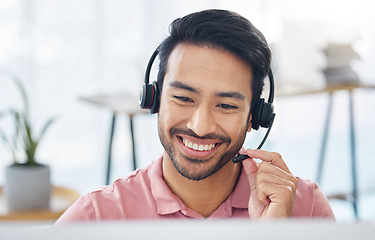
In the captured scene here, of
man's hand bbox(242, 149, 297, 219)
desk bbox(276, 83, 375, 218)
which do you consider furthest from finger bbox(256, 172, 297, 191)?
desk bbox(276, 83, 375, 218)

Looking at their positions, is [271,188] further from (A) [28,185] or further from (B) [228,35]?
(A) [28,185]

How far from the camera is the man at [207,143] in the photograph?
0.88m

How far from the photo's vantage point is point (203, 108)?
872 millimetres

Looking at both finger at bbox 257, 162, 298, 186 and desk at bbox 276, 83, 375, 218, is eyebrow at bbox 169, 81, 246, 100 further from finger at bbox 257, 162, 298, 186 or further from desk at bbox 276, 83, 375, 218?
desk at bbox 276, 83, 375, 218

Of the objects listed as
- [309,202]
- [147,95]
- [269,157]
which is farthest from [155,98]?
[309,202]

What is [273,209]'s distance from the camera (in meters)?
0.86

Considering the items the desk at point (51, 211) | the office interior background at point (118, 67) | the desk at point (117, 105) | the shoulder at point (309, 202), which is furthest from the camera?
the office interior background at point (118, 67)

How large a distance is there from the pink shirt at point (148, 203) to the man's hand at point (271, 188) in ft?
0.14

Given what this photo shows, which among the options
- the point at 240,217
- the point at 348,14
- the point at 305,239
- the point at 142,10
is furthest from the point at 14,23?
the point at 305,239

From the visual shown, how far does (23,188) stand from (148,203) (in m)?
0.69

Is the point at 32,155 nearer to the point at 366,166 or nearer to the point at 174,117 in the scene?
the point at 174,117

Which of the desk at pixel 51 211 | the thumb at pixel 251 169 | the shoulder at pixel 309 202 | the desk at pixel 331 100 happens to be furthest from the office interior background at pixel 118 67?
the thumb at pixel 251 169

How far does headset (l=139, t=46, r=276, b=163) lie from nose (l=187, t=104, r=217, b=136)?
75 mm

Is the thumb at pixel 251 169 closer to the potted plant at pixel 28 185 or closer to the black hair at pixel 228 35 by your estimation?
the black hair at pixel 228 35
